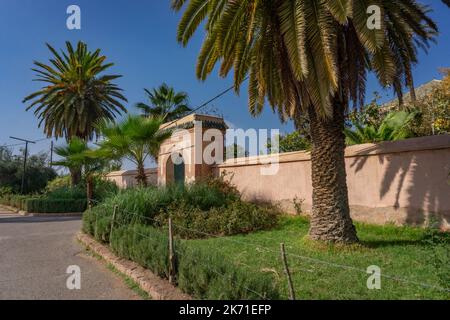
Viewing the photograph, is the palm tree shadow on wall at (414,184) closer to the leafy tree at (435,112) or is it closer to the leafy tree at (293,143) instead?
the leafy tree at (435,112)

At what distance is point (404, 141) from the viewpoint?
8078 millimetres

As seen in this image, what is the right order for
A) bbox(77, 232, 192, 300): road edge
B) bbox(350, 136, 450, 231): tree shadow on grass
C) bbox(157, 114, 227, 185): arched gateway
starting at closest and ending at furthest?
bbox(77, 232, 192, 300): road edge
bbox(350, 136, 450, 231): tree shadow on grass
bbox(157, 114, 227, 185): arched gateway

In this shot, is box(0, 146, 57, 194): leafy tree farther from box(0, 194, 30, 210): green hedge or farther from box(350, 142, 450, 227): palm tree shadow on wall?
box(350, 142, 450, 227): palm tree shadow on wall

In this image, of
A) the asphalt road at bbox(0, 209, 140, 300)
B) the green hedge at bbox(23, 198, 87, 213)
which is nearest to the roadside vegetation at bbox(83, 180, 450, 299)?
the asphalt road at bbox(0, 209, 140, 300)

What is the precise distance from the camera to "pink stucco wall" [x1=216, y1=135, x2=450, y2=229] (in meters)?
7.25

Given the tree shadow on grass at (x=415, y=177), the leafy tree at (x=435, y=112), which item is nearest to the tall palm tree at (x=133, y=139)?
the tree shadow on grass at (x=415, y=177)

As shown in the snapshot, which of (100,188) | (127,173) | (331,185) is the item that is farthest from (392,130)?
(127,173)

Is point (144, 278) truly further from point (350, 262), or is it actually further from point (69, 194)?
point (69, 194)

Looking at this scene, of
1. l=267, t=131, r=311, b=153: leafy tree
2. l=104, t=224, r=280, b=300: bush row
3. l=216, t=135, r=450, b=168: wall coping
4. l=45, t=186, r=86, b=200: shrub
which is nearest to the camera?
l=104, t=224, r=280, b=300: bush row

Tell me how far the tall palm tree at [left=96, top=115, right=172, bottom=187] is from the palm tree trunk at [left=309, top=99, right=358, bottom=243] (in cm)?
670

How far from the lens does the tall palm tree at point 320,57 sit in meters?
5.87

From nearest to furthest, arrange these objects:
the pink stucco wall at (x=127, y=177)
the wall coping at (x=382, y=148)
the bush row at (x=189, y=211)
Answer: the wall coping at (x=382, y=148) → the bush row at (x=189, y=211) → the pink stucco wall at (x=127, y=177)

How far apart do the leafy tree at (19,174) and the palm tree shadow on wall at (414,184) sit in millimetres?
30366

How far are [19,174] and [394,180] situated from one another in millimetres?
32366
